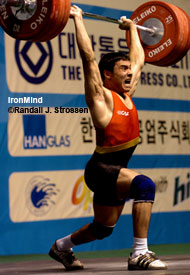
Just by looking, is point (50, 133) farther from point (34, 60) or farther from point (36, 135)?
point (34, 60)

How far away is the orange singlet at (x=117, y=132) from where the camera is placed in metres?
3.73

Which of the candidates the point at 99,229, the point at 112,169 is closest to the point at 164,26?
the point at 112,169

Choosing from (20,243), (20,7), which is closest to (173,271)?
(20,7)

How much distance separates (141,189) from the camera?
355 centimetres

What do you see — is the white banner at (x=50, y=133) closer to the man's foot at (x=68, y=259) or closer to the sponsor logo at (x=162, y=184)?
the sponsor logo at (x=162, y=184)

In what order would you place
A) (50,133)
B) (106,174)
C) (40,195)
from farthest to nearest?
(50,133) < (40,195) < (106,174)

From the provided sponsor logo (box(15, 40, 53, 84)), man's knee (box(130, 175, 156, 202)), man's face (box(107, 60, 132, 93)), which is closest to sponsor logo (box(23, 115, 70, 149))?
sponsor logo (box(15, 40, 53, 84))

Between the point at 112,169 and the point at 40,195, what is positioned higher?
the point at 112,169

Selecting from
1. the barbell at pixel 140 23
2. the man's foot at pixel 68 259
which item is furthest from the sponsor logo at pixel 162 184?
the man's foot at pixel 68 259

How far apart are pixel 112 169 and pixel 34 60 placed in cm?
260

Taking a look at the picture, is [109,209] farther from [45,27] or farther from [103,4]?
[103,4]

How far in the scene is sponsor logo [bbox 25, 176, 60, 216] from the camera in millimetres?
5816

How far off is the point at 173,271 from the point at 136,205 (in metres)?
0.44

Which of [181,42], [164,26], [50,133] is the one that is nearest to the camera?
[181,42]
